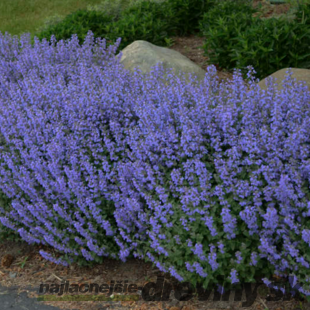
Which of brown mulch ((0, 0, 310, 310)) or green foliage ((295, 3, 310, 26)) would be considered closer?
brown mulch ((0, 0, 310, 310))

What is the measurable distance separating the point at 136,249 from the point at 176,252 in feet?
1.59

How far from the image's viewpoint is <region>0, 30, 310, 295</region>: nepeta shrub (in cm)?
299

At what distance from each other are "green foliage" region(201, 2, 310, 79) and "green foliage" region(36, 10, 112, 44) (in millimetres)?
2097

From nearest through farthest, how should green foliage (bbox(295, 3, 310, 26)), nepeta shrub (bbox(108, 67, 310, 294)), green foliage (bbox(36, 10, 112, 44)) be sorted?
1. nepeta shrub (bbox(108, 67, 310, 294))
2. green foliage (bbox(295, 3, 310, 26))
3. green foliage (bbox(36, 10, 112, 44))

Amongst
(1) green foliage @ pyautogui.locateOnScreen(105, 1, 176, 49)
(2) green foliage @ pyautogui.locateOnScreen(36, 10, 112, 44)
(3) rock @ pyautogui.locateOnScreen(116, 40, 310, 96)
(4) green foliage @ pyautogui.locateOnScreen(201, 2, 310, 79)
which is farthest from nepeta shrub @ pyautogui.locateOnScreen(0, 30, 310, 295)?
(2) green foliage @ pyautogui.locateOnScreen(36, 10, 112, 44)

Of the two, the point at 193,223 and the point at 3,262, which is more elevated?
the point at 193,223

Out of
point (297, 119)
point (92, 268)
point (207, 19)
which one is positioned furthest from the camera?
point (207, 19)

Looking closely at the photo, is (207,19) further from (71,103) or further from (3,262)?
(3,262)

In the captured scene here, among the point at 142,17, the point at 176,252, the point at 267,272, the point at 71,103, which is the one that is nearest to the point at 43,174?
the point at 71,103

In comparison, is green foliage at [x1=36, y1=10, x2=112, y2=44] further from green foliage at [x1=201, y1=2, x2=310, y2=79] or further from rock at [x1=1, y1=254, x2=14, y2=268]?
rock at [x1=1, y1=254, x2=14, y2=268]

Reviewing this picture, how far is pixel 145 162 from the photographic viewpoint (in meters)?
3.62

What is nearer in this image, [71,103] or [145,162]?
[145,162]

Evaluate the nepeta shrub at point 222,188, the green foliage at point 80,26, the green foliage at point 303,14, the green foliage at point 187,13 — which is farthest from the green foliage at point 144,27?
the nepeta shrub at point 222,188

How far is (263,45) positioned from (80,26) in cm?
318
